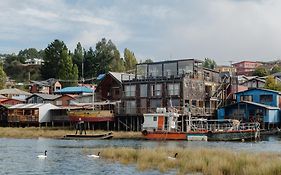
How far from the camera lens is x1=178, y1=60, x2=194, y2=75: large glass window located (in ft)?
278

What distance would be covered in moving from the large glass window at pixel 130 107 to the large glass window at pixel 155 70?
656 centimetres

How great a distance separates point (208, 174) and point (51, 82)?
4416 inches

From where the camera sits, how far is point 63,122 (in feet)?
304

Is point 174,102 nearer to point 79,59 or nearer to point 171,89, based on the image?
point 171,89

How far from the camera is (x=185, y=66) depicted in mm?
85125

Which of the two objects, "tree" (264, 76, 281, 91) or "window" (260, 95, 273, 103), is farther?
"tree" (264, 76, 281, 91)

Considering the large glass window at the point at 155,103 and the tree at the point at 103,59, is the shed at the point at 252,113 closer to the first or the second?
the large glass window at the point at 155,103

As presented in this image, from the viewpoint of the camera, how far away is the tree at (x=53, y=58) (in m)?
145

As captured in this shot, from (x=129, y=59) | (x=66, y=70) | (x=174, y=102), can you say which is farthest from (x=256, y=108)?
(x=129, y=59)

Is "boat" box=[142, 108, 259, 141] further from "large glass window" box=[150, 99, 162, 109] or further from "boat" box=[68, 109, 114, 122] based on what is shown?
"boat" box=[68, 109, 114, 122]

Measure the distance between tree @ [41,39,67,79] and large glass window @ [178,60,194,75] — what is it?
6542 centimetres

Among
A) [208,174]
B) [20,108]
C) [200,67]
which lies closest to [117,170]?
[208,174]

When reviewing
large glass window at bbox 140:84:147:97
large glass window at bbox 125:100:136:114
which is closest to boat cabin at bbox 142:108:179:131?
large glass window at bbox 125:100:136:114

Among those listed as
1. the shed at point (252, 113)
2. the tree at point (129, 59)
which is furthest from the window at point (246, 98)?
the tree at point (129, 59)
